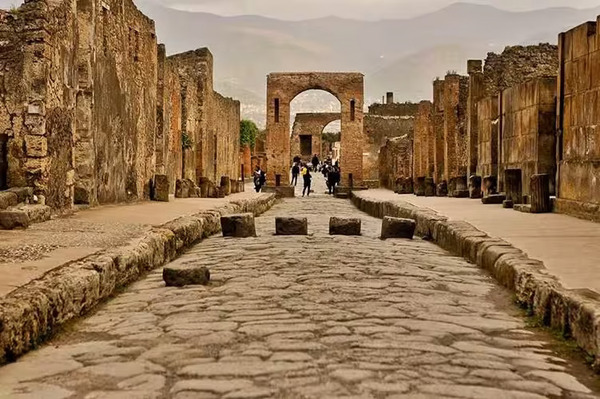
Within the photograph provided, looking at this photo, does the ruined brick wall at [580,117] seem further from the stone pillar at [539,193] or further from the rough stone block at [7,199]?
the rough stone block at [7,199]

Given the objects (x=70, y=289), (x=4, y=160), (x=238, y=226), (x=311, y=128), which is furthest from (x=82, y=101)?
(x=311, y=128)

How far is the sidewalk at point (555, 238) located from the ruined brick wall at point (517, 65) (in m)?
8.24

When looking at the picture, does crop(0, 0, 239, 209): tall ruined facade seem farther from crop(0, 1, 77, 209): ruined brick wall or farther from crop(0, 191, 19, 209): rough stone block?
crop(0, 191, 19, 209): rough stone block

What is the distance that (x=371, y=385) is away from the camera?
327 centimetres

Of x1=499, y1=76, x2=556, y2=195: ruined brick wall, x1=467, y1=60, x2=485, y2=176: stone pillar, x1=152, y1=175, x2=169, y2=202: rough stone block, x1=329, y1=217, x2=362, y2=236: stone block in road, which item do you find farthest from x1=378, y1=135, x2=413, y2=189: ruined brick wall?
x1=329, y1=217, x2=362, y2=236: stone block in road

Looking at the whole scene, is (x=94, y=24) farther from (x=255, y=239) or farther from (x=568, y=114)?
(x=568, y=114)

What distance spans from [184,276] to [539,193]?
25.1ft

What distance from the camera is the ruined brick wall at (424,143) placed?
3052 centimetres

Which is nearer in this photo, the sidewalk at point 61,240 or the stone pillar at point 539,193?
the sidewalk at point 61,240

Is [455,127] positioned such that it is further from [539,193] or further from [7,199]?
[7,199]

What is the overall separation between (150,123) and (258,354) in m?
13.6

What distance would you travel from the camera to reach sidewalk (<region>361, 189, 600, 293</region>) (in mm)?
5383

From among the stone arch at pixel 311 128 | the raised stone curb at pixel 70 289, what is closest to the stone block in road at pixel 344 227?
the raised stone curb at pixel 70 289

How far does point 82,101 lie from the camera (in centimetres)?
1171
